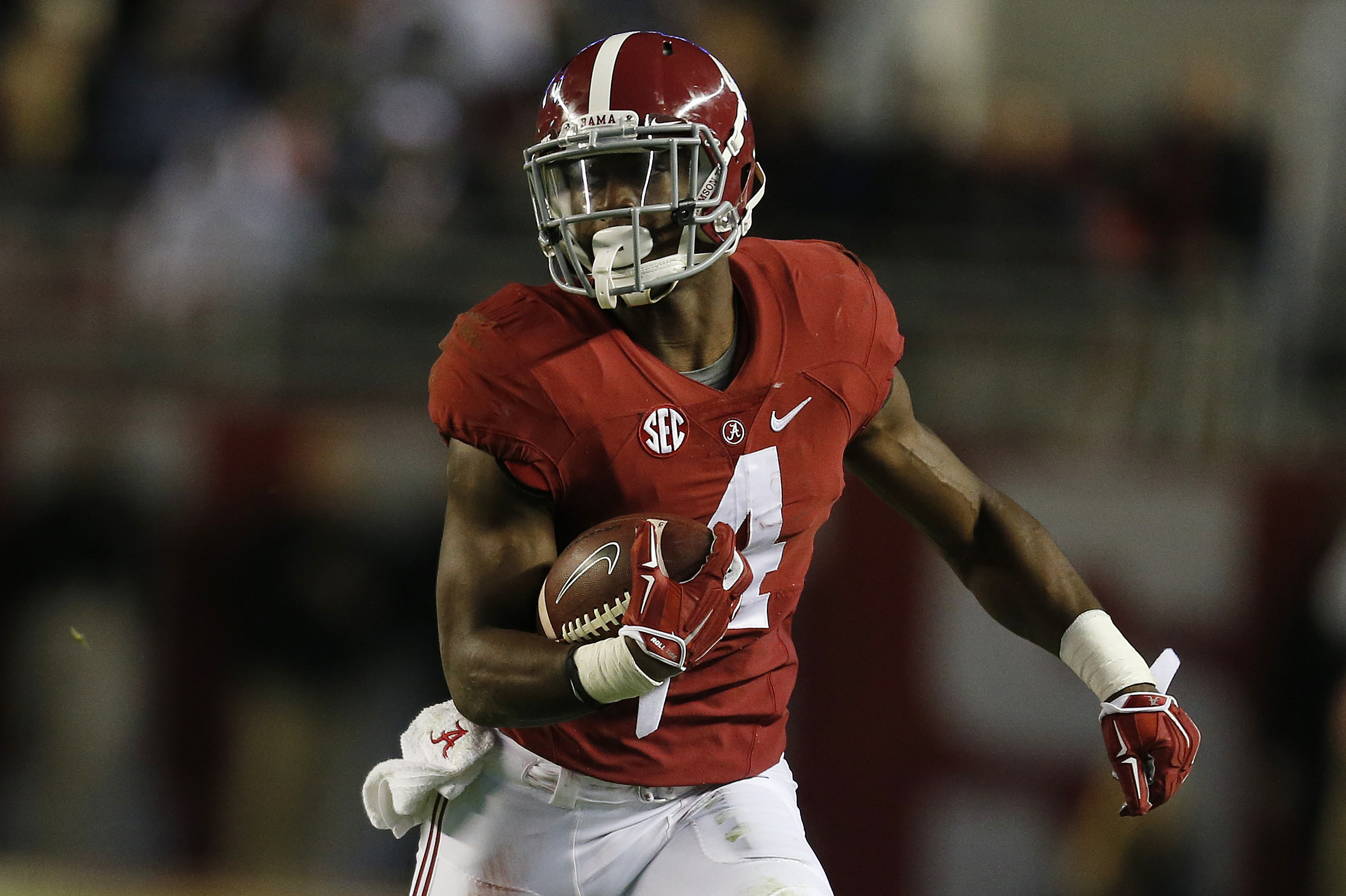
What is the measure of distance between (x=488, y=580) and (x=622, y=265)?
49 centimetres

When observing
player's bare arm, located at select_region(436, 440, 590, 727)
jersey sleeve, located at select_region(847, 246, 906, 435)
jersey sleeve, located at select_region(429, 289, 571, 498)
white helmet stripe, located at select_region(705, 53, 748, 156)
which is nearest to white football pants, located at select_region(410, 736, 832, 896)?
player's bare arm, located at select_region(436, 440, 590, 727)

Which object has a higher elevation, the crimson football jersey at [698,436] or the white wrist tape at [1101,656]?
the crimson football jersey at [698,436]

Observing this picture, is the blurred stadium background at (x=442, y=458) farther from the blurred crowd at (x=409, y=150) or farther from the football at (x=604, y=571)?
the football at (x=604, y=571)

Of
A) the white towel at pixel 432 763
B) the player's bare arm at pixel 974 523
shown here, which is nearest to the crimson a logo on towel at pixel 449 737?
→ the white towel at pixel 432 763

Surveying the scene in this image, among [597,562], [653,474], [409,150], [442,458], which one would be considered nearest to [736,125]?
[653,474]

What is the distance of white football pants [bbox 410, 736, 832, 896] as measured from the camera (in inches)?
95.6

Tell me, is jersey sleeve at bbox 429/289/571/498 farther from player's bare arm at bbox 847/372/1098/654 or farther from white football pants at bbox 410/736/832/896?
player's bare arm at bbox 847/372/1098/654

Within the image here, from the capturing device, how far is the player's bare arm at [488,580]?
231 centimetres

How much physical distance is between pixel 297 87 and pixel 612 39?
3.72 metres

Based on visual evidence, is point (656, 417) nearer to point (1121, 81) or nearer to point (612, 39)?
point (612, 39)

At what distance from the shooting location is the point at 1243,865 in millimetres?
5258

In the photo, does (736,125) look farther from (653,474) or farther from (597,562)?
(597,562)

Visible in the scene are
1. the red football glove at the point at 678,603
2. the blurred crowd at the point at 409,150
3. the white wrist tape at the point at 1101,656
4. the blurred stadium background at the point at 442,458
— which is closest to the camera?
the red football glove at the point at 678,603

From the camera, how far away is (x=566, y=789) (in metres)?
2.48
